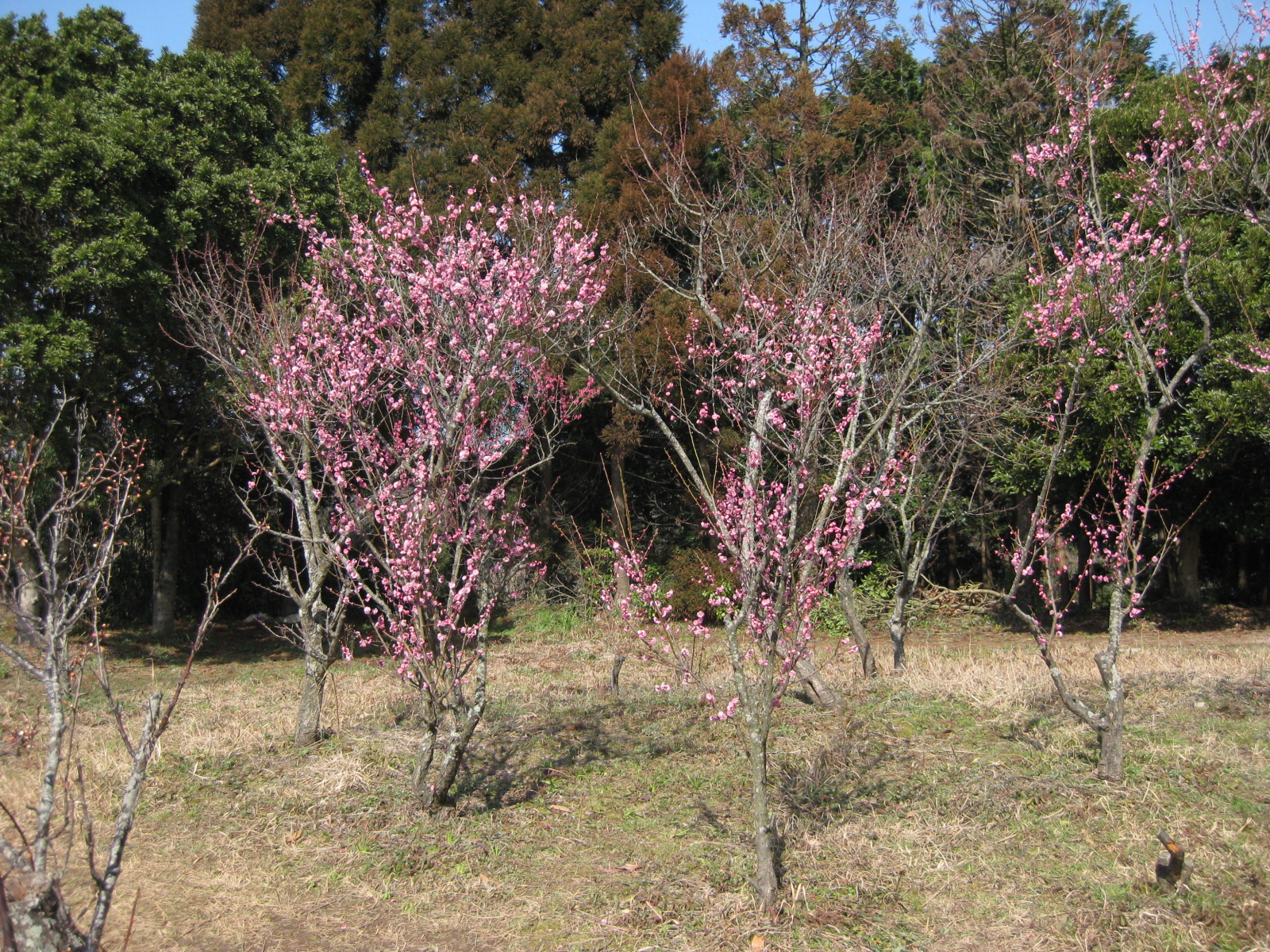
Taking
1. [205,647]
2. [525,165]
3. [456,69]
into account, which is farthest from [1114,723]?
[456,69]

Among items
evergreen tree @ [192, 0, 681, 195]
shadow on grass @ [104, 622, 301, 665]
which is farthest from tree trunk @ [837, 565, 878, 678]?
evergreen tree @ [192, 0, 681, 195]

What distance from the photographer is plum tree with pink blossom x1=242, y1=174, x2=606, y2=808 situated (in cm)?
464

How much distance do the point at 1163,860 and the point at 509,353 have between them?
3.99m

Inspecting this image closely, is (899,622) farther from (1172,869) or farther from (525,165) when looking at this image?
(525,165)

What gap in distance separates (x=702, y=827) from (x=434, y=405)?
8.60 feet

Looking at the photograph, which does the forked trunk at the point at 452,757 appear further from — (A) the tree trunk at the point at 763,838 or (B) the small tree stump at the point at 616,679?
(B) the small tree stump at the point at 616,679

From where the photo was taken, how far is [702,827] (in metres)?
4.57

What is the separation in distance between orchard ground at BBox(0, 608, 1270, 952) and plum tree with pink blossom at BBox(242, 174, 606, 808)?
1.99 feet

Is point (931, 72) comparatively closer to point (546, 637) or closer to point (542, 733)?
point (546, 637)

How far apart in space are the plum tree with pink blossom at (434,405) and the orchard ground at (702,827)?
608mm

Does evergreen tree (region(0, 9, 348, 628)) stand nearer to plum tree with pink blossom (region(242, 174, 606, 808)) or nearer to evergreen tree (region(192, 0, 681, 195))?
evergreen tree (region(192, 0, 681, 195))

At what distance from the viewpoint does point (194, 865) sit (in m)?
4.34

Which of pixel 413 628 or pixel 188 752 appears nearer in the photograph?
pixel 413 628

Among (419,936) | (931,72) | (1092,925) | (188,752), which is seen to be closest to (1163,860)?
(1092,925)
